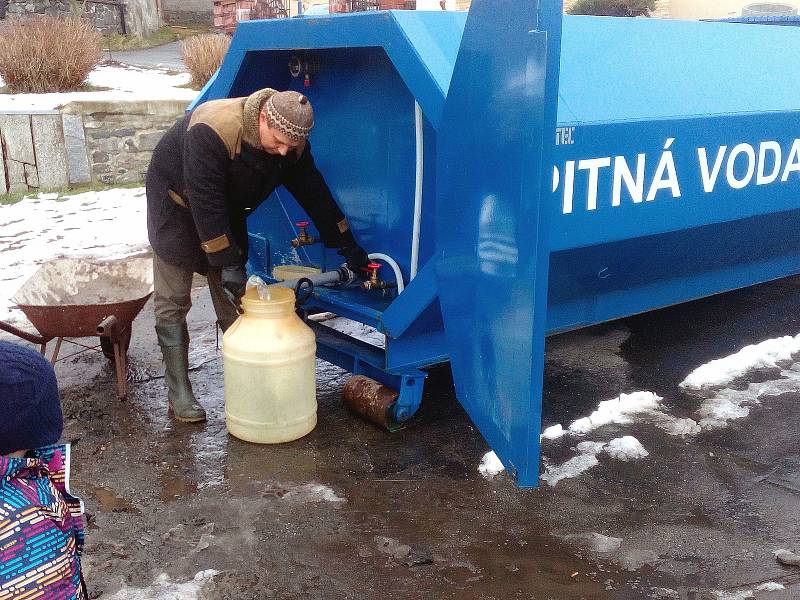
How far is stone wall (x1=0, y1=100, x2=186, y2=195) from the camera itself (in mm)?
8242

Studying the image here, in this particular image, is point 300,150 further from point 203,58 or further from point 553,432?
point 203,58

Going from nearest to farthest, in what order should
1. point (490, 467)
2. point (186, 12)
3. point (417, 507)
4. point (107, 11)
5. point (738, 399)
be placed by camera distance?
1. point (417, 507)
2. point (490, 467)
3. point (738, 399)
4. point (107, 11)
5. point (186, 12)

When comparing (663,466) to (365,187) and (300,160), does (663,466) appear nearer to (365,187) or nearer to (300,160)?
(365,187)

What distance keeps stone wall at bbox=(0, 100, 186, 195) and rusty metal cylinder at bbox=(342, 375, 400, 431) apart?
229 inches

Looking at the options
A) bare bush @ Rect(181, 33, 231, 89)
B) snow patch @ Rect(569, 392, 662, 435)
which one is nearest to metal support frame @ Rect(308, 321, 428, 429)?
snow patch @ Rect(569, 392, 662, 435)

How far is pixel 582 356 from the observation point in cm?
480

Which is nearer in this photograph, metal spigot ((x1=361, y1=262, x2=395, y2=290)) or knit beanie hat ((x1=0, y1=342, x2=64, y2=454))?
knit beanie hat ((x1=0, y1=342, x2=64, y2=454))

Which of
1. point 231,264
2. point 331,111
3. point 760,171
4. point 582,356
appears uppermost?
point 331,111

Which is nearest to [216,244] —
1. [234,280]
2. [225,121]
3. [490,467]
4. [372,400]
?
[234,280]

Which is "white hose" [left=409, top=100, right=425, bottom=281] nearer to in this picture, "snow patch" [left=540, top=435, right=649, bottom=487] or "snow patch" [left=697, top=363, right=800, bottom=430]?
"snow patch" [left=540, top=435, right=649, bottom=487]

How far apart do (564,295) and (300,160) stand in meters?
1.34

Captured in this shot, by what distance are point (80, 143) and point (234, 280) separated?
5.79 m

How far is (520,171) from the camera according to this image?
233cm

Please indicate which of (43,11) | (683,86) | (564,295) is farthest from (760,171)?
(43,11)
